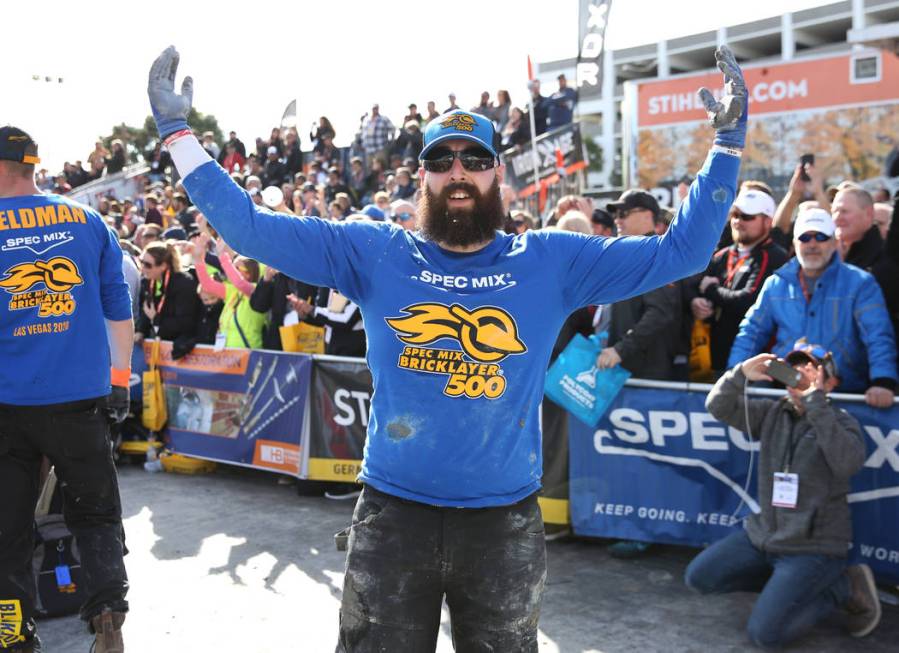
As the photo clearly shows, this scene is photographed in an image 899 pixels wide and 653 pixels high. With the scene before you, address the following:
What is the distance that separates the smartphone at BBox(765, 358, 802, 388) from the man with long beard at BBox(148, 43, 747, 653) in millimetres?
2227

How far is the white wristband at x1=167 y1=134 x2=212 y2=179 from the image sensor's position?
2.36 m

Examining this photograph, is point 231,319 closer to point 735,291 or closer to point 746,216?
point 735,291

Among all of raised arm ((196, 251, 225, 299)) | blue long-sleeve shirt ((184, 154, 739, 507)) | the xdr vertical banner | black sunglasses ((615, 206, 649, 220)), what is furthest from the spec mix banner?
the xdr vertical banner

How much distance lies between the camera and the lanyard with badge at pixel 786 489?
445 centimetres

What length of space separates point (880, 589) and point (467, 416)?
3.58 m

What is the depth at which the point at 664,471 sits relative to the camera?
546cm

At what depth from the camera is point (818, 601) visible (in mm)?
4359

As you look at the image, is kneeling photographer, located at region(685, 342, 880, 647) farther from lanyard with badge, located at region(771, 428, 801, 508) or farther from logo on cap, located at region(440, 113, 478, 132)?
logo on cap, located at region(440, 113, 478, 132)

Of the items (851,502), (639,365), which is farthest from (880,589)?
(639,365)

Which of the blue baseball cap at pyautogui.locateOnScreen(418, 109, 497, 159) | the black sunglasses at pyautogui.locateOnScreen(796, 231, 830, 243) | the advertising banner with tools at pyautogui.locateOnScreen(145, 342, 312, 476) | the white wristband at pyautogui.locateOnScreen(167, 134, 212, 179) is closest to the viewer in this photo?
the white wristband at pyautogui.locateOnScreen(167, 134, 212, 179)

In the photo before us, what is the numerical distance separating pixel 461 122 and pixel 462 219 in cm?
28

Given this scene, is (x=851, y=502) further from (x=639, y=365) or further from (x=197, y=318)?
(x=197, y=318)

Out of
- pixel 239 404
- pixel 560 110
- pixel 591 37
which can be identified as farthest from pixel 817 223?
pixel 591 37

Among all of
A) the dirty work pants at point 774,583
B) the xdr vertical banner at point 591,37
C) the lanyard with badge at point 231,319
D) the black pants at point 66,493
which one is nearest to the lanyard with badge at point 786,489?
the dirty work pants at point 774,583
